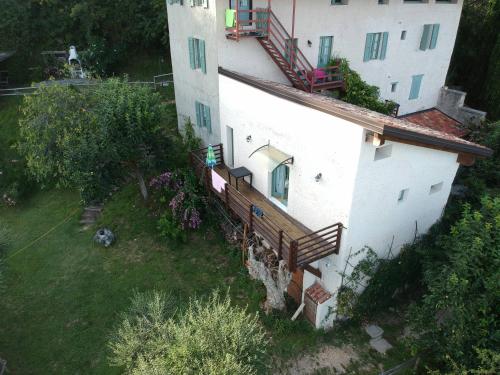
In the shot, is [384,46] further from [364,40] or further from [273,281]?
[273,281]

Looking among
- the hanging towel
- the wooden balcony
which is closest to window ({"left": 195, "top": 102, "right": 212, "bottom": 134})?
the wooden balcony

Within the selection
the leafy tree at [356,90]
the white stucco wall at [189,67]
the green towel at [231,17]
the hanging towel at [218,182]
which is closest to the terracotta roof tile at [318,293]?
the hanging towel at [218,182]

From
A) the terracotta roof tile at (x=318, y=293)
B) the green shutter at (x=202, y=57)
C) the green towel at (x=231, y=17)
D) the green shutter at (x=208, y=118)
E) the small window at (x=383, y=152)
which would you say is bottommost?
the terracotta roof tile at (x=318, y=293)

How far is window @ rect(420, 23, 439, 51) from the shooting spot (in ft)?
72.5

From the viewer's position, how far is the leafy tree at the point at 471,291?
1042 centimetres

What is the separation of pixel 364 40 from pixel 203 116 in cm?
970

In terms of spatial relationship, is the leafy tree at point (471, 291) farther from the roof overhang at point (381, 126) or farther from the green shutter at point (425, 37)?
the green shutter at point (425, 37)

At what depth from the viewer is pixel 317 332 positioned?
13.7 metres

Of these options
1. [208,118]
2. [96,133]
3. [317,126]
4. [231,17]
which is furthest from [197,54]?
[317,126]

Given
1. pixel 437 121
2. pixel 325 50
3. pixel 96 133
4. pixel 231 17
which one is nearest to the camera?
pixel 231 17

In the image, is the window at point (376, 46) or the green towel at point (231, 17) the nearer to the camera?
the green towel at point (231, 17)

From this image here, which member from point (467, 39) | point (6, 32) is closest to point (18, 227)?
point (6, 32)

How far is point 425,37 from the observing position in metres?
22.3

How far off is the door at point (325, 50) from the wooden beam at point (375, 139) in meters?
10.2
